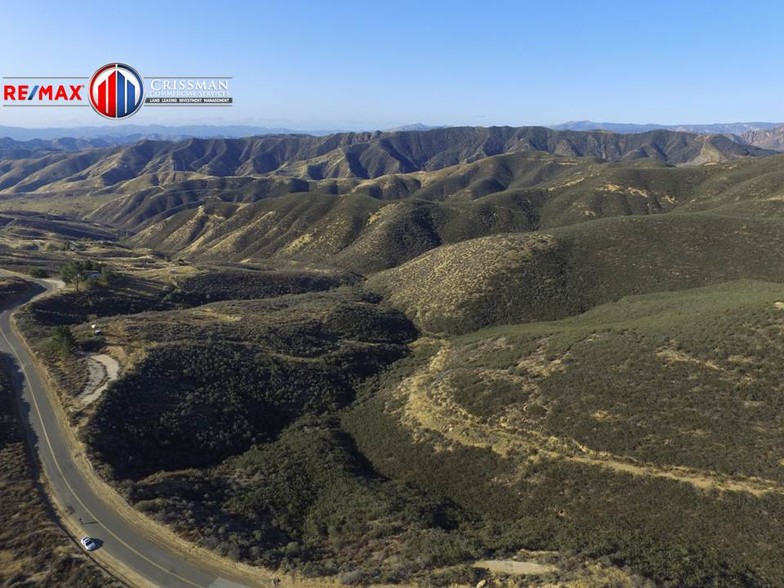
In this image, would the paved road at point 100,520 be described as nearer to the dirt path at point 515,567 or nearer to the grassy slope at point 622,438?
the dirt path at point 515,567

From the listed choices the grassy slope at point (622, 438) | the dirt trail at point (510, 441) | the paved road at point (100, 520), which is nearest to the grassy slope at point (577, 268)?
the grassy slope at point (622, 438)

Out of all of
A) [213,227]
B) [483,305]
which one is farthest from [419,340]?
[213,227]

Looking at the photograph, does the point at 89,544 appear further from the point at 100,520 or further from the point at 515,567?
the point at 515,567

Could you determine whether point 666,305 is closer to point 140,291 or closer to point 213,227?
point 140,291

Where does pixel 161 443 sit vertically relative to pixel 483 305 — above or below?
below

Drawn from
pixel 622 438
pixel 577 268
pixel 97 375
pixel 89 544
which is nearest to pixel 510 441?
pixel 622 438

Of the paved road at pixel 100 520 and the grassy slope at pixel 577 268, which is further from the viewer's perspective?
the grassy slope at pixel 577 268
